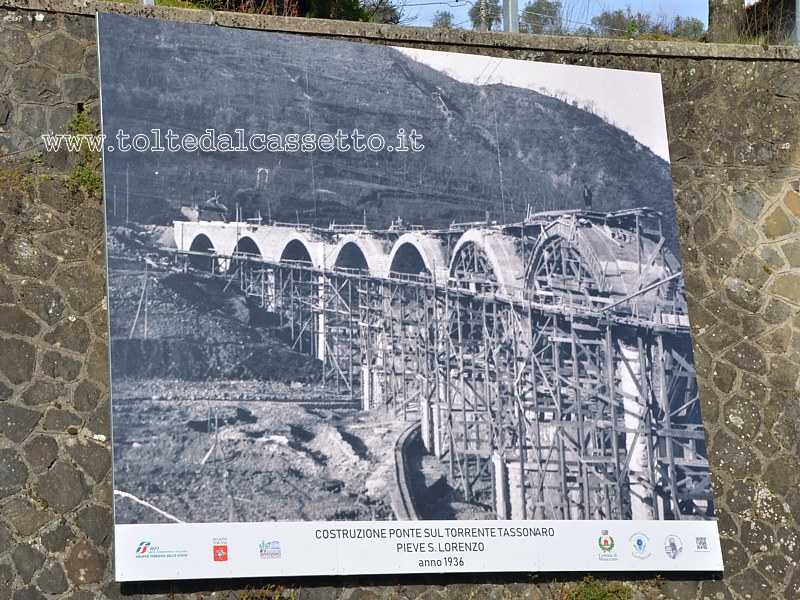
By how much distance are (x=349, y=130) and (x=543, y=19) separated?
3008 millimetres

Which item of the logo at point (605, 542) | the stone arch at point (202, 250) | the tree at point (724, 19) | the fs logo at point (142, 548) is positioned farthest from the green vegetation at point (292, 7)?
the logo at point (605, 542)

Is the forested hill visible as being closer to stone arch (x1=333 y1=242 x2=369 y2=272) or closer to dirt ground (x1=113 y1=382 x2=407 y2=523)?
stone arch (x1=333 y1=242 x2=369 y2=272)

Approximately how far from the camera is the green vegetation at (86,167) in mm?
8562

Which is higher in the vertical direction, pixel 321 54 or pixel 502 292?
pixel 321 54

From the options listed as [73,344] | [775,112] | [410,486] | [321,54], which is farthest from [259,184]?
[775,112]

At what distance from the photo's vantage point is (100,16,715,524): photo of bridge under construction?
8.20m

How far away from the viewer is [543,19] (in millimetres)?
11062

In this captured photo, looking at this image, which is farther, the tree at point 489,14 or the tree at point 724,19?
the tree at point 724,19

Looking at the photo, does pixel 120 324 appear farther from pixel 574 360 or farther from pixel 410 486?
pixel 574 360

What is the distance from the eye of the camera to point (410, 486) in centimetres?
853

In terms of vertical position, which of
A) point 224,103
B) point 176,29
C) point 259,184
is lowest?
point 259,184

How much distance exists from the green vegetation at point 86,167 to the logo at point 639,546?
4846 mm

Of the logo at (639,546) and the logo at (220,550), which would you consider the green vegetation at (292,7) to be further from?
the logo at (639,546)

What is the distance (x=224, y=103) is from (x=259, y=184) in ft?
2.24
